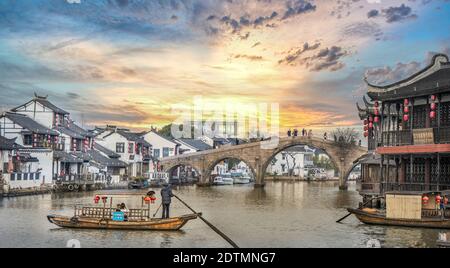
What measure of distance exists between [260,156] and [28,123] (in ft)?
80.1

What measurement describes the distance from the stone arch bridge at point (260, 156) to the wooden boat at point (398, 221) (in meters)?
33.5

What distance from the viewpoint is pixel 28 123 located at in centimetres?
4738

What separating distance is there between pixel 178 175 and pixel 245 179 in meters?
8.33

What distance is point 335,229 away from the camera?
79.1 feet

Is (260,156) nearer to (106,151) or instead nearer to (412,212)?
(106,151)

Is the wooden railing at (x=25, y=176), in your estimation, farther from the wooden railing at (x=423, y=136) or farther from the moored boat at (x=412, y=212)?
the wooden railing at (x=423, y=136)

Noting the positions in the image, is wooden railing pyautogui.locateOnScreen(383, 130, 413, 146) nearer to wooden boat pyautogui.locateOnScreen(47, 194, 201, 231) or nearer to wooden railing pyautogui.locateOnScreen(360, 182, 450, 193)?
wooden railing pyautogui.locateOnScreen(360, 182, 450, 193)

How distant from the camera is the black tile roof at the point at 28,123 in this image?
4597cm

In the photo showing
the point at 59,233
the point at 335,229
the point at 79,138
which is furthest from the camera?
the point at 79,138

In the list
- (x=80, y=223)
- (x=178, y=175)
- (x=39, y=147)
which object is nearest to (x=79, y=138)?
(x=39, y=147)

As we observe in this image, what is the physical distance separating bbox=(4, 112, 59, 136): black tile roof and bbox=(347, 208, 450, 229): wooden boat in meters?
29.4

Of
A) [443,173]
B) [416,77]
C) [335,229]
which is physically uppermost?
[416,77]

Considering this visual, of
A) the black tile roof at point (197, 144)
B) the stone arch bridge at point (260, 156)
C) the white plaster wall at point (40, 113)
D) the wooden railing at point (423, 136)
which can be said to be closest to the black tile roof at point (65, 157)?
the white plaster wall at point (40, 113)

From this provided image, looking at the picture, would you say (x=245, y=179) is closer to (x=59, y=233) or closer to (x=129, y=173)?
(x=129, y=173)
